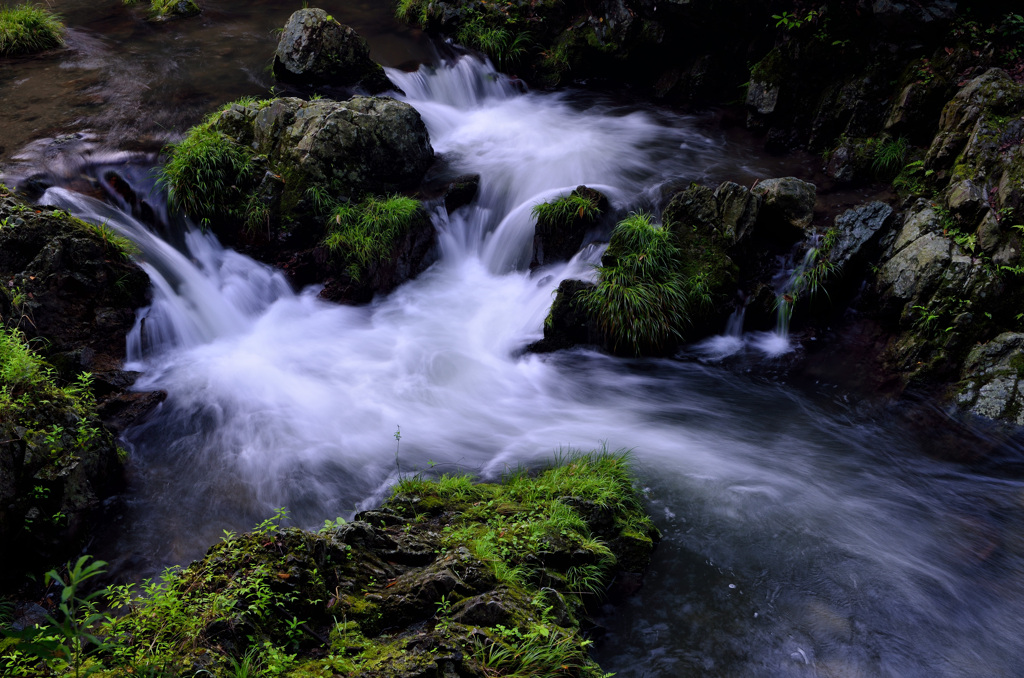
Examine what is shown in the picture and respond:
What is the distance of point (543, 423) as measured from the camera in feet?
21.3

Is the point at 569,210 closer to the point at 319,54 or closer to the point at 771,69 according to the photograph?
the point at 771,69

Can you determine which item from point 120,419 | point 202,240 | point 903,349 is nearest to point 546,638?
point 120,419

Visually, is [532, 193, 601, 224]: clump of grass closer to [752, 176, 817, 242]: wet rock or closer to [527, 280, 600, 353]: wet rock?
[527, 280, 600, 353]: wet rock

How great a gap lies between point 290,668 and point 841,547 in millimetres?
4091

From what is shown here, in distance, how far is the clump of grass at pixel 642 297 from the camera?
7170 millimetres

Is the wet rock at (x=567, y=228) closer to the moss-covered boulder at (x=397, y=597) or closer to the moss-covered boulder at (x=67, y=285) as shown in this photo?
the moss-covered boulder at (x=397, y=597)

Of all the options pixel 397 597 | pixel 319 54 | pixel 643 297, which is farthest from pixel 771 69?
pixel 397 597

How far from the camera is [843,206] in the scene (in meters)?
7.93

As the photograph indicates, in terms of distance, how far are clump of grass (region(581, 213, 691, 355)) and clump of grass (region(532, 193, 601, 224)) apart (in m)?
0.91

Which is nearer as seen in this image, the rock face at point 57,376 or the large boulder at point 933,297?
the rock face at point 57,376

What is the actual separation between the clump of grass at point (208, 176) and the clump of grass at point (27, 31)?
5657 mm

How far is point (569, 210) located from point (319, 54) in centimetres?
534

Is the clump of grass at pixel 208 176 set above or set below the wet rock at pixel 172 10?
below

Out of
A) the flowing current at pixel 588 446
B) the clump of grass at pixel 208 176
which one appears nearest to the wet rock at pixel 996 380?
the flowing current at pixel 588 446
